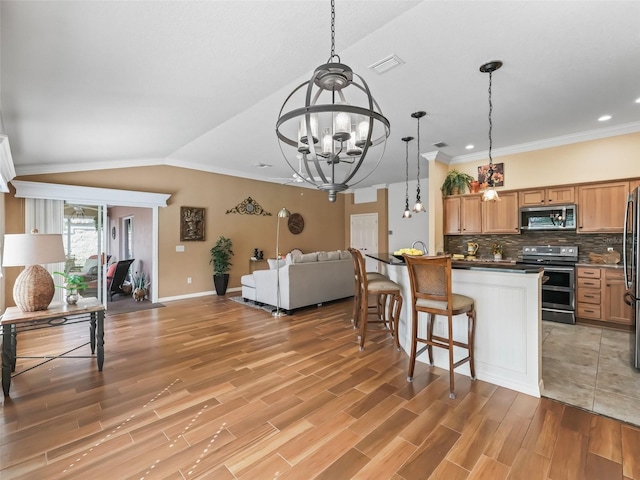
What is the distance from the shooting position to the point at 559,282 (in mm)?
4465

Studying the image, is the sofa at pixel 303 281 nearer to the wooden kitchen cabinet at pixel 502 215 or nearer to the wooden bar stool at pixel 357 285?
the wooden bar stool at pixel 357 285

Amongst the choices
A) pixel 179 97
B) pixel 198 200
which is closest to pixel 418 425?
pixel 179 97

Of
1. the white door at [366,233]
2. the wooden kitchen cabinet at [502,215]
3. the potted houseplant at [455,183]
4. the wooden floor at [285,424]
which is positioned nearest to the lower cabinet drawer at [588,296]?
the wooden kitchen cabinet at [502,215]

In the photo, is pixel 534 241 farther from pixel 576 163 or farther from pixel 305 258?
pixel 305 258

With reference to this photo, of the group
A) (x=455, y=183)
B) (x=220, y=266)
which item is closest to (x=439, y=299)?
(x=455, y=183)

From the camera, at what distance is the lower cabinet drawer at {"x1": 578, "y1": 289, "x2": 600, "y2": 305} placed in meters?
4.18

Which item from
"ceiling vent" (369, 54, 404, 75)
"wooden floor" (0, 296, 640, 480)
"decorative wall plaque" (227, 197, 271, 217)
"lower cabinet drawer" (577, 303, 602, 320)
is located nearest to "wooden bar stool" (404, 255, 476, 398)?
"wooden floor" (0, 296, 640, 480)

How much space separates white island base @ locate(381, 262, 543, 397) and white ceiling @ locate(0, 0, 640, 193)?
194 cm

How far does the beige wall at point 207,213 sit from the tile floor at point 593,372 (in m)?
5.98

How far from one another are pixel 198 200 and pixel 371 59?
5034 millimetres

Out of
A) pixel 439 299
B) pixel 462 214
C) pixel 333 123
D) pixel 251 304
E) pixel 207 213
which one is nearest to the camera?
pixel 333 123

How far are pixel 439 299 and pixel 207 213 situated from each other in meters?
5.63

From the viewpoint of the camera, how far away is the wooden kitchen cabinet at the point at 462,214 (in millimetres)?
5383

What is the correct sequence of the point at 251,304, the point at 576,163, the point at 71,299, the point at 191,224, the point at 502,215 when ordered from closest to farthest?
the point at 71,299
the point at 576,163
the point at 502,215
the point at 251,304
the point at 191,224
